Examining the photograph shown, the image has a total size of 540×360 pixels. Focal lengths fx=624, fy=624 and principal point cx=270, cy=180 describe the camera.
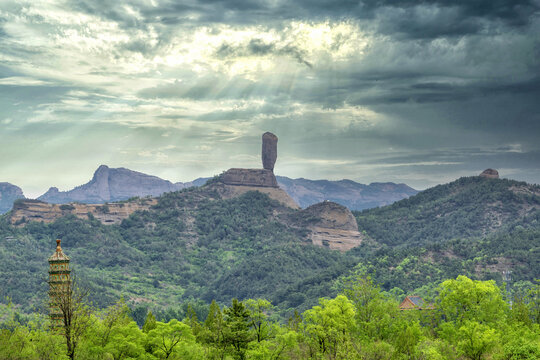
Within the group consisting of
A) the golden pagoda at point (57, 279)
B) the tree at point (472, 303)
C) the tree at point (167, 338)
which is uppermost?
the golden pagoda at point (57, 279)

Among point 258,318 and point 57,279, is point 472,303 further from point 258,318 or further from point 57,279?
point 57,279

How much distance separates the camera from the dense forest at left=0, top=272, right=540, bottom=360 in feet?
227

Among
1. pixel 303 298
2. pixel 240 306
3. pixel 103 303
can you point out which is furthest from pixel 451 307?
pixel 103 303

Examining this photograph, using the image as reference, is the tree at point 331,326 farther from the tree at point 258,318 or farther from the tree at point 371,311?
the tree at point 258,318

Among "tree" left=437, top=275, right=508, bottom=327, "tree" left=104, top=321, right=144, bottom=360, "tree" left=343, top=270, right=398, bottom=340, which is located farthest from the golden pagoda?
"tree" left=437, top=275, right=508, bottom=327

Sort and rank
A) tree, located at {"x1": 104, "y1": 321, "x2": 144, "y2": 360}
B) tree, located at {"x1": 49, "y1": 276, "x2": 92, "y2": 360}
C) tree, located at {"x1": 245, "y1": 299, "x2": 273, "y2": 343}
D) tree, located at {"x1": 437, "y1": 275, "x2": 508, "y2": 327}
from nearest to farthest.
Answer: tree, located at {"x1": 49, "y1": 276, "x2": 92, "y2": 360} → tree, located at {"x1": 104, "y1": 321, "x2": 144, "y2": 360} → tree, located at {"x1": 245, "y1": 299, "x2": 273, "y2": 343} → tree, located at {"x1": 437, "y1": 275, "x2": 508, "y2": 327}

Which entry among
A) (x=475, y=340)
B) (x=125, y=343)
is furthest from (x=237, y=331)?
(x=475, y=340)

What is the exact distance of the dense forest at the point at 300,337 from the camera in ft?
227

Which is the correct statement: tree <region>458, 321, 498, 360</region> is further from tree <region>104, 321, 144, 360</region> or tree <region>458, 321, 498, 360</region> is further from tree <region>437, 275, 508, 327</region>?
tree <region>104, 321, 144, 360</region>

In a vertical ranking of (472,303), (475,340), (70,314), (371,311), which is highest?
(70,314)

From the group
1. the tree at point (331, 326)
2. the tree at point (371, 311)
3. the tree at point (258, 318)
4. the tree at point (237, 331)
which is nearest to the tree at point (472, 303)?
the tree at point (371, 311)

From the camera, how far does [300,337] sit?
3243 inches

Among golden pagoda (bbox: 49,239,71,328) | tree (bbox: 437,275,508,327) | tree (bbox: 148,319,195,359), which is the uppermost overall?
golden pagoda (bbox: 49,239,71,328)

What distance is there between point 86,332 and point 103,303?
110814 mm
